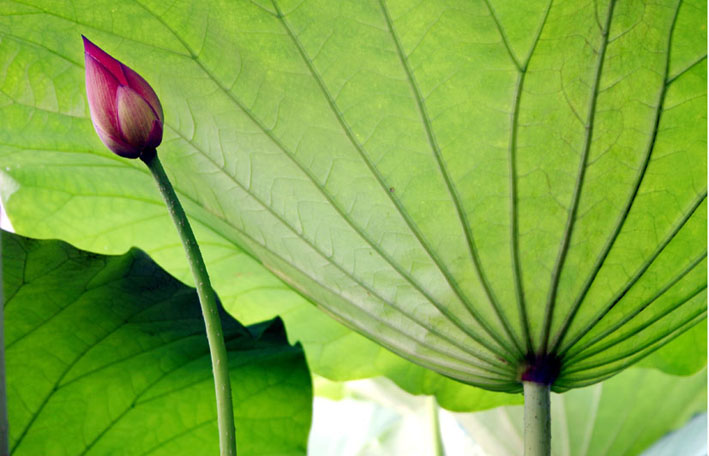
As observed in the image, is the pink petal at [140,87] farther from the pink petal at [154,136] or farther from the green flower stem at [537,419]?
the green flower stem at [537,419]

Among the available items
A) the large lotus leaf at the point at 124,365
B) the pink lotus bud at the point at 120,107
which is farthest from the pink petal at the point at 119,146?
the large lotus leaf at the point at 124,365

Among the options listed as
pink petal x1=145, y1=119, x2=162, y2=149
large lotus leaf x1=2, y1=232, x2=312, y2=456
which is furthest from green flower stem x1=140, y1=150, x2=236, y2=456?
large lotus leaf x1=2, y1=232, x2=312, y2=456

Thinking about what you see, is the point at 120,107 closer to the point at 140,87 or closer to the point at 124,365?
the point at 140,87

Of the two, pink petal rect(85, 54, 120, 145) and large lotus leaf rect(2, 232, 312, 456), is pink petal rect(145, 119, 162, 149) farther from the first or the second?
large lotus leaf rect(2, 232, 312, 456)

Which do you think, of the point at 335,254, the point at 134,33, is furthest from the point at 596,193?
the point at 134,33

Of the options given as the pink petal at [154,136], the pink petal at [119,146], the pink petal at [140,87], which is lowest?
the pink petal at [119,146]

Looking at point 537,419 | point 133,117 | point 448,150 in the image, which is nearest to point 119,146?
point 133,117
